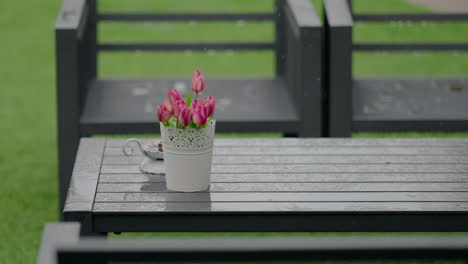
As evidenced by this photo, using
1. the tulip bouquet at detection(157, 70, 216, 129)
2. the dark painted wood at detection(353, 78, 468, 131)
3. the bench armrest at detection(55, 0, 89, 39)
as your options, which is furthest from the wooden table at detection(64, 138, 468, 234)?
the dark painted wood at detection(353, 78, 468, 131)

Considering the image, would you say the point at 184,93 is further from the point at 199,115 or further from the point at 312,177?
the point at 199,115

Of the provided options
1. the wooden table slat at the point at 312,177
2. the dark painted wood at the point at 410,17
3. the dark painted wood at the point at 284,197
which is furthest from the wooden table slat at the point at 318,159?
the dark painted wood at the point at 410,17

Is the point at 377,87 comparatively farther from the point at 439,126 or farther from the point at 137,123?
the point at 137,123

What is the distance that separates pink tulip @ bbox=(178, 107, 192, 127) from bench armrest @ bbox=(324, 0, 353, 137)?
5.21ft

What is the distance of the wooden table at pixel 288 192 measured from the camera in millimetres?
2207

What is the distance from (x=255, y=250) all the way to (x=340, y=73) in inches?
107

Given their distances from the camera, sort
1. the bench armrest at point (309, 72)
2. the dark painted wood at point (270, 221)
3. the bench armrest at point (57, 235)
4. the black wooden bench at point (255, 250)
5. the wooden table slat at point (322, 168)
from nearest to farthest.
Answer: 1. the black wooden bench at point (255, 250)
2. the bench armrest at point (57, 235)
3. the dark painted wood at point (270, 221)
4. the wooden table slat at point (322, 168)
5. the bench armrest at point (309, 72)

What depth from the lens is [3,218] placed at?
3.72 meters

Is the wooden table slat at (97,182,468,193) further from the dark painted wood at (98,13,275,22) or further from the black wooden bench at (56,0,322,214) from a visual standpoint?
the dark painted wood at (98,13,275,22)

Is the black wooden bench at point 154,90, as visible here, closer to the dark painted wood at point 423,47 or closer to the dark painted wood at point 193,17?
the dark painted wood at point 193,17

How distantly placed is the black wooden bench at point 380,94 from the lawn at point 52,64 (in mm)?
975

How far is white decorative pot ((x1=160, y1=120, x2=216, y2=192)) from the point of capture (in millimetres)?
2254

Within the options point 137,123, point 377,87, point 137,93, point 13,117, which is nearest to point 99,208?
point 137,123

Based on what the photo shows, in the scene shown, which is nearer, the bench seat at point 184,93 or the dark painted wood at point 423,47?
the bench seat at point 184,93
